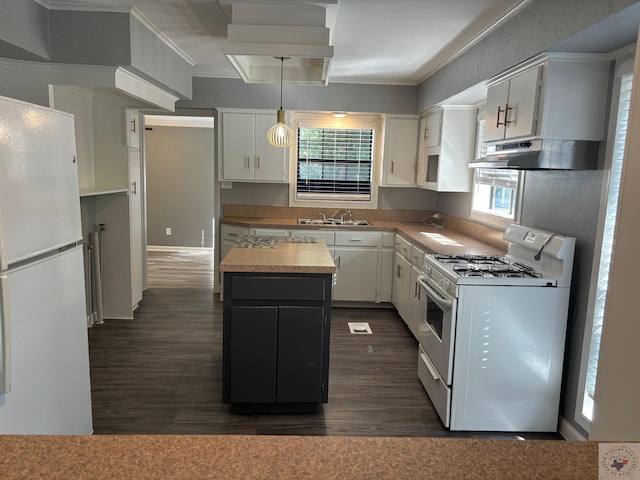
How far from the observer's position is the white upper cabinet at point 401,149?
17.1 ft

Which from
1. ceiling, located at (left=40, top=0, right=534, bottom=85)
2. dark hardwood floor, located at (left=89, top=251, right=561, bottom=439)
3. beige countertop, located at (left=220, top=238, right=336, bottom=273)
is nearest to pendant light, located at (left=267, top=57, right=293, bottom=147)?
ceiling, located at (left=40, top=0, right=534, bottom=85)

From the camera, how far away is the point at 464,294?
260cm

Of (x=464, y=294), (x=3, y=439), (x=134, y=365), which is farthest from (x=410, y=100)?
(x=3, y=439)

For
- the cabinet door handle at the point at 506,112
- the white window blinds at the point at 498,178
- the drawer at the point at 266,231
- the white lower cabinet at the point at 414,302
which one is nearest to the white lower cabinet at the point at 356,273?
the drawer at the point at 266,231

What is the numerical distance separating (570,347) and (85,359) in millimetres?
2673

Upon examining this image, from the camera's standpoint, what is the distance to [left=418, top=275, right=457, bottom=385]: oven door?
2664 millimetres

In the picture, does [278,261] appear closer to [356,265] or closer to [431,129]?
[356,265]

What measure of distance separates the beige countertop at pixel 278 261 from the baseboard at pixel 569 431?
5.21ft

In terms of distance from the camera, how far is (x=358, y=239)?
493cm

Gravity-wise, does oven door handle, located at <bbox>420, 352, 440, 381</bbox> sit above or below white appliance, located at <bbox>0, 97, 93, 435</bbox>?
below

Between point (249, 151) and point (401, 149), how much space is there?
1690 mm

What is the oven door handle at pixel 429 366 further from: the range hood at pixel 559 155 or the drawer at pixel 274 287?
the range hood at pixel 559 155

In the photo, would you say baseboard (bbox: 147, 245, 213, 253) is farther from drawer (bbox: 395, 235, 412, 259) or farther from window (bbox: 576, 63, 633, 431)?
window (bbox: 576, 63, 633, 431)

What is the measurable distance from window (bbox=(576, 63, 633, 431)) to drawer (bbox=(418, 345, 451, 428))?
704mm
